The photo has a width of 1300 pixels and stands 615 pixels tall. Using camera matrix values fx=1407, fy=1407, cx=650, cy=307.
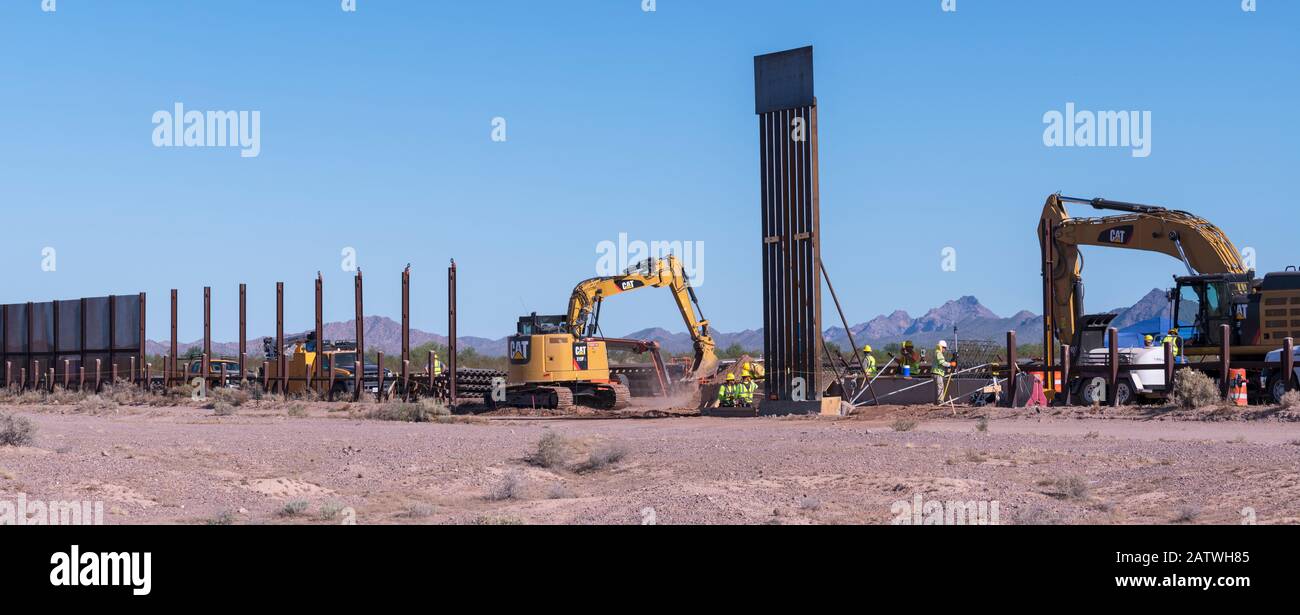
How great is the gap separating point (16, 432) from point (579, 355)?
17.6 m

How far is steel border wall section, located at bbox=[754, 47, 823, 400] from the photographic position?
3088 cm

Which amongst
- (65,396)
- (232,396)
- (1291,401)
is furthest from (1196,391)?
(65,396)

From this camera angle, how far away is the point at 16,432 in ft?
67.4

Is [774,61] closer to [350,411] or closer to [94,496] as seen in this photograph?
[350,411]

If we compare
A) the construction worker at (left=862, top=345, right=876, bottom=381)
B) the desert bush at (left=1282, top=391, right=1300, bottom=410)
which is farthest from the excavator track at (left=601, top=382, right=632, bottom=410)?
the desert bush at (left=1282, top=391, right=1300, bottom=410)

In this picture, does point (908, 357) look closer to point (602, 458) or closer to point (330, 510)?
point (602, 458)

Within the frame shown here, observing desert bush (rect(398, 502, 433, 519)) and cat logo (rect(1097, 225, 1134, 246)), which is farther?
cat logo (rect(1097, 225, 1134, 246))

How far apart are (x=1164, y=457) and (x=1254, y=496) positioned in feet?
12.2

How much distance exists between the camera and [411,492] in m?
16.6

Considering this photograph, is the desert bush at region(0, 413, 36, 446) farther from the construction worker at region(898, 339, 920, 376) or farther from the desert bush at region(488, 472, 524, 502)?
the construction worker at region(898, 339, 920, 376)

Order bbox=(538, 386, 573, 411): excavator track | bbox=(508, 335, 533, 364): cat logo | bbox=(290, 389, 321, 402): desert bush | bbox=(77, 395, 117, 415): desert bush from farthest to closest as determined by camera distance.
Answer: bbox=(290, 389, 321, 402): desert bush, bbox=(77, 395, 117, 415): desert bush, bbox=(508, 335, 533, 364): cat logo, bbox=(538, 386, 573, 411): excavator track

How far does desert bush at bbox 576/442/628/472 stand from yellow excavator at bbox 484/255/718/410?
1612cm

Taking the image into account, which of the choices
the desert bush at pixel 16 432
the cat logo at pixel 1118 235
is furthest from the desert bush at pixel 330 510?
Answer: the cat logo at pixel 1118 235
